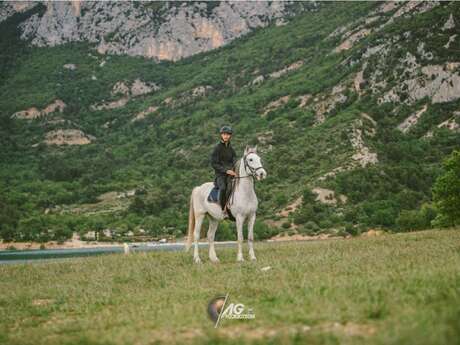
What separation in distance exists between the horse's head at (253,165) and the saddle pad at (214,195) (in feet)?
4.49

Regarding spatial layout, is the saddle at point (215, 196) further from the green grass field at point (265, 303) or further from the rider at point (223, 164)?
the green grass field at point (265, 303)

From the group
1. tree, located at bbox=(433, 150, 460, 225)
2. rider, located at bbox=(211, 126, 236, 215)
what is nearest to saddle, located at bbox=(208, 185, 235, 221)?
rider, located at bbox=(211, 126, 236, 215)

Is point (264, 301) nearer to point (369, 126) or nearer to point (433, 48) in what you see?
point (369, 126)

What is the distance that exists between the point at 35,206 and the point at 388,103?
105 m

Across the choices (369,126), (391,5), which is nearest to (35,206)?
(369,126)

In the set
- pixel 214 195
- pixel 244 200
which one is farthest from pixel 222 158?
pixel 244 200

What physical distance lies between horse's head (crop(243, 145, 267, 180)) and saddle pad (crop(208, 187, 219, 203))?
1.37 m

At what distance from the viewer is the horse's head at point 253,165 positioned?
16.7 metres

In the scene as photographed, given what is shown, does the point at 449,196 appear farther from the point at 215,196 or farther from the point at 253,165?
the point at 253,165

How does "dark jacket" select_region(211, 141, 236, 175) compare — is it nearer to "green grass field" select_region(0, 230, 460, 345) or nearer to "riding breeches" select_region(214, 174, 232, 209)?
"riding breeches" select_region(214, 174, 232, 209)

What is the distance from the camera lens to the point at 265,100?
639 ft

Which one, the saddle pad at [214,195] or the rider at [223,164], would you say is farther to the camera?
the saddle pad at [214,195]

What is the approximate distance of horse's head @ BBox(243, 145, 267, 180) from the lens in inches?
658

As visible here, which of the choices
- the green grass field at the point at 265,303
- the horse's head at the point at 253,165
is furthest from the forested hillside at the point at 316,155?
the green grass field at the point at 265,303
